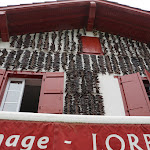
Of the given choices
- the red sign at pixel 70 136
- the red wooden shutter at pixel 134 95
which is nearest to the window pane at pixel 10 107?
the red sign at pixel 70 136

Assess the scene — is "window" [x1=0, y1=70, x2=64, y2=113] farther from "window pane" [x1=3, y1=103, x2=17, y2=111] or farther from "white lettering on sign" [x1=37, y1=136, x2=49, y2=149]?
"white lettering on sign" [x1=37, y1=136, x2=49, y2=149]

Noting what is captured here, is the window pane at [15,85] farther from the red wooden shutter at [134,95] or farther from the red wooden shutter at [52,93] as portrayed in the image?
the red wooden shutter at [134,95]

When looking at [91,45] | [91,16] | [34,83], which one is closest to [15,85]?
[34,83]

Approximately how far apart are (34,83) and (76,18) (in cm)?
312

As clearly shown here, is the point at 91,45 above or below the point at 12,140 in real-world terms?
above

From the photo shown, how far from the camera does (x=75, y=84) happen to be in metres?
5.73

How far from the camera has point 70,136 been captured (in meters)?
2.91

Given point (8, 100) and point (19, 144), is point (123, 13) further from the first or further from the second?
point (19, 144)

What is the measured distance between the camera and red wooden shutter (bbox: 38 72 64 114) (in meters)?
5.11

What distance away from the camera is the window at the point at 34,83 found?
5176 mm

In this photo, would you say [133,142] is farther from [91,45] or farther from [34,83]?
[91,45]

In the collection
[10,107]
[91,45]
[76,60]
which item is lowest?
[10,107]

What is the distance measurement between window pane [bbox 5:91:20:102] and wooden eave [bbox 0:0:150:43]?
219 centimetres

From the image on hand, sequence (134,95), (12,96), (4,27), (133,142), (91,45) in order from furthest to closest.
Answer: (91,45) → (4,27) → (134,95) → (12,96) → (133,142)
